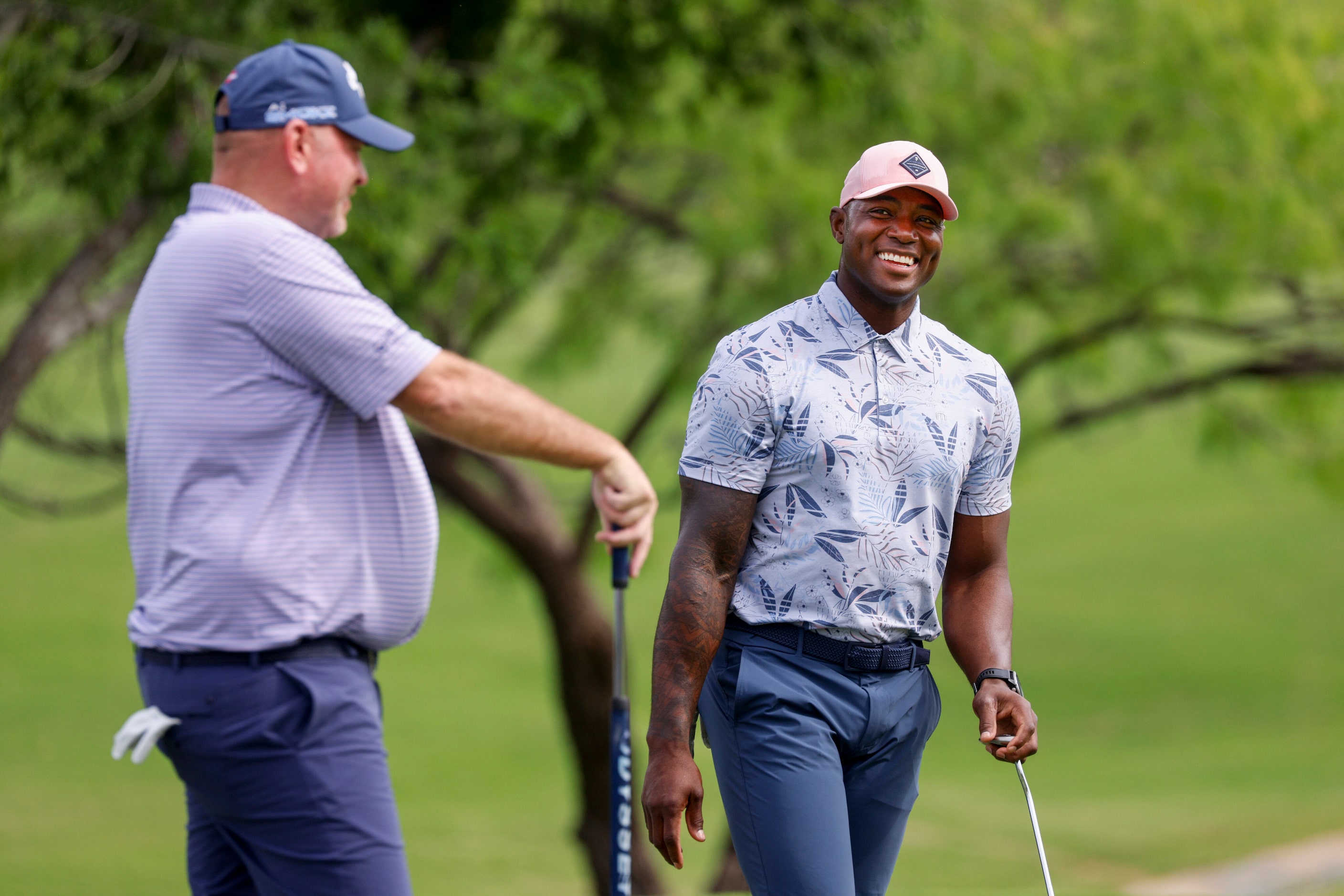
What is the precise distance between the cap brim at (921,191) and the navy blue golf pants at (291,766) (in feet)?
4.58

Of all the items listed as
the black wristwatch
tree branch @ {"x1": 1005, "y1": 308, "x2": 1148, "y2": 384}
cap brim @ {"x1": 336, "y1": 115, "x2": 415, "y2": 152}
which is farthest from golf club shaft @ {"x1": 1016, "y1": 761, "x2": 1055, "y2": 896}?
tree branch @ {"x1": 1005, "y1": 308, "x2": 1148, "y2": 384}

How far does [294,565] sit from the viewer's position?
8.63ft

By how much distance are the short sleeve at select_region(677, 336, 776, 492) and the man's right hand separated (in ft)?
1.75

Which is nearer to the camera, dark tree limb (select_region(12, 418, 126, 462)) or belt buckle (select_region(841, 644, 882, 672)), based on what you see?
belt buckle (select_region(841, 644, 882, 672))

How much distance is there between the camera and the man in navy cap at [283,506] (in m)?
2.63

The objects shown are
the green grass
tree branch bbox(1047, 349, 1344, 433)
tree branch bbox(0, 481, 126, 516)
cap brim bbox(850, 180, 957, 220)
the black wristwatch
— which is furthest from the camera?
the green grass

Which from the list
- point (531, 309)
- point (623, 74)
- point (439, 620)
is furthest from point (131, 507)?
point (439, 620)

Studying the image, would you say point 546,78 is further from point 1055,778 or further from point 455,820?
point 1055,778

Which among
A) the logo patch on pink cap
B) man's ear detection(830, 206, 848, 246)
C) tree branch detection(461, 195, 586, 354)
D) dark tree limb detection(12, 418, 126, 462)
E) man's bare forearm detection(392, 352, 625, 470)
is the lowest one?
dark tree limb detection(12, 418, 126, 462)

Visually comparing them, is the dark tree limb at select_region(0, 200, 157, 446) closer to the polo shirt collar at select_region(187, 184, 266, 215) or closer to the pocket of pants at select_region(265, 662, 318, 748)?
the polo shirt collar at select_region(187, 184, 266, 215)

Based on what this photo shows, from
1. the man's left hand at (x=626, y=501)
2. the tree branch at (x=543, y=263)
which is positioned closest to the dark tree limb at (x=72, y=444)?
the tree branch at (x=543, y=263)

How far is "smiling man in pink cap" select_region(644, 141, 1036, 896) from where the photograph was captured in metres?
3.00

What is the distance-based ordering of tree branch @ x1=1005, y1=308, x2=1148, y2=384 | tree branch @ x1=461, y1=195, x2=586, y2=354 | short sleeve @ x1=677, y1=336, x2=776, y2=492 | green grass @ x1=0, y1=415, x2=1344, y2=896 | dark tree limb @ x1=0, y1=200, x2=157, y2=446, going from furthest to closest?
green grass @ x1=0, y1=415, x2=1344, y2=896 → tree branch @ x1=1005, y1=308, x2=1148, y2=384 → tree branch @ x1=461, y1=195, x2=586, y2=354 → dark tree limb @ x1=0, y1=200, x2=157, y2=446 → short sleeve @ x1=677, y1=336, x2=776, y2=492

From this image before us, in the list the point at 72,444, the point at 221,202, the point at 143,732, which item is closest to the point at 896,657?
the point at 143,732
